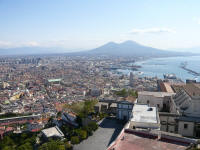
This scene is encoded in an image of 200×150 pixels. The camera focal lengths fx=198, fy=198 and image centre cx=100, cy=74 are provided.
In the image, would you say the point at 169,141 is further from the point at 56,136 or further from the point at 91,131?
the point at 56,136

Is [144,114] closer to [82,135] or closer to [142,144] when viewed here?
[142,144]

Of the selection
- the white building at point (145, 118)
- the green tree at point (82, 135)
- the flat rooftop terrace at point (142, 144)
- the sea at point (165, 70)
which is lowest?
the sea at point (165, 70)

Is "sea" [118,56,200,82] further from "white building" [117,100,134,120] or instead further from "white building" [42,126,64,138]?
"white building" [42,126,64,138]

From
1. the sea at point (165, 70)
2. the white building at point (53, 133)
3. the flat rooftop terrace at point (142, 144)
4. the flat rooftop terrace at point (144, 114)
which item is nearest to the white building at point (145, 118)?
the flat rooftop terrace at point (144, 114)

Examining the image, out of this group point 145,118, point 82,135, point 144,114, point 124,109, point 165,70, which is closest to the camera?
point 145,118

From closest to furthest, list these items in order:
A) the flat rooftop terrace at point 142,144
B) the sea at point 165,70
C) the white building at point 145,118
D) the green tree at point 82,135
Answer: the flat rooftop terrace at point 142,144 → the white building at point 145,118 → the green tree at point 82,135 → the sea at point 165,70

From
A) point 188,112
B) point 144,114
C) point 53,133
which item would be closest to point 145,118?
point 144,114

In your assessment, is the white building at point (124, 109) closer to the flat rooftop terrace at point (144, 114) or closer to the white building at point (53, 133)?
the flat rooftop terrace at point (144, 114)
